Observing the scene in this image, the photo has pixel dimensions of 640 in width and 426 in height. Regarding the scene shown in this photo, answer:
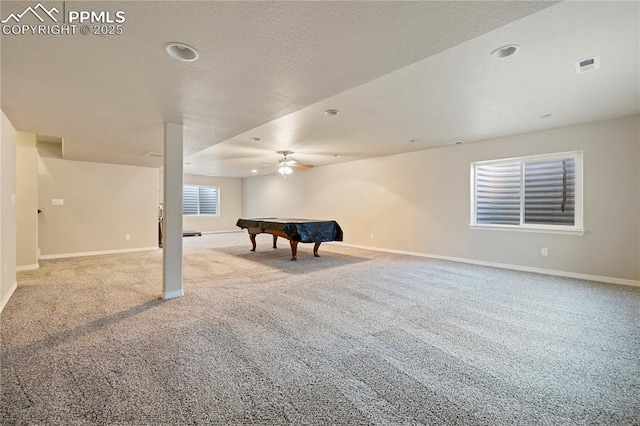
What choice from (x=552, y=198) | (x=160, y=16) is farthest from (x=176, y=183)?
(x=552, y=198)

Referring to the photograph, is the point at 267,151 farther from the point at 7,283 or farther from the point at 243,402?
the point at 243,402

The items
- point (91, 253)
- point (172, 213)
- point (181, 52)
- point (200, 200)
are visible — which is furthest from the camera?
point (200, 200)

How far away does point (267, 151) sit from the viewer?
6172 millimetres

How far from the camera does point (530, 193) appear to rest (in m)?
4.89

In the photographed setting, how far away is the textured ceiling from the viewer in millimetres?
1519

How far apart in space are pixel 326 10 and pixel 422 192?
519 centimetres

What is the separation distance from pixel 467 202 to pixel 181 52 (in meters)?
5.25

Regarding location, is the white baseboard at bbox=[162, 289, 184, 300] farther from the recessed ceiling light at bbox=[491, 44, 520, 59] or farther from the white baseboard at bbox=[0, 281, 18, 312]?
the recessed ceiling light at bbox=[491, 44, 520, 59]

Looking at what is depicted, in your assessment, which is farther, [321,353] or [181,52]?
[321,353]

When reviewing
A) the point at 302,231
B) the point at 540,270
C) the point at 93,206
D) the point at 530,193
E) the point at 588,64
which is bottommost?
the point at 540,270

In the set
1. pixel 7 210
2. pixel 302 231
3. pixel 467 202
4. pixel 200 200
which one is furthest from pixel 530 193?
pixel 200 200
